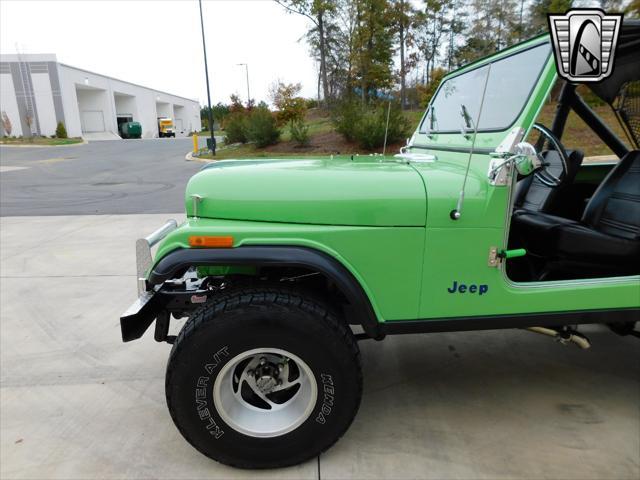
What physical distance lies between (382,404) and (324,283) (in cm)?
84

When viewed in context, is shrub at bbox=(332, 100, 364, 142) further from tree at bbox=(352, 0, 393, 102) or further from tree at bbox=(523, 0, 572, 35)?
tree at bbox=(523, 0, 572, 35)

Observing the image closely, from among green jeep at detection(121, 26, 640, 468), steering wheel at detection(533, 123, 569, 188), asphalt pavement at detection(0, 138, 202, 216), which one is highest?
steering wheel at detection(533, 123, 569, 188)

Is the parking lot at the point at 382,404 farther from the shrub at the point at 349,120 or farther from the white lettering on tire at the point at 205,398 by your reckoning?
the shrub at the point at 349,120

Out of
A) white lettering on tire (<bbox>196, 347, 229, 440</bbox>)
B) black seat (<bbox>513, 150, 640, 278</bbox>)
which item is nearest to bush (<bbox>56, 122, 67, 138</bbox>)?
white lettering on tire (<bbox>196, 347, 229, 440</bbox>)

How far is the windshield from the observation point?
2115 mm

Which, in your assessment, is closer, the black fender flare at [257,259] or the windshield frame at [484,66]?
the black fender flare at [257,259]

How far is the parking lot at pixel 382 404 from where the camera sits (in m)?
2.00

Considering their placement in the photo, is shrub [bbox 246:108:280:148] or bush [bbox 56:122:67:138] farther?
bush [bbox 56:122:67:138]

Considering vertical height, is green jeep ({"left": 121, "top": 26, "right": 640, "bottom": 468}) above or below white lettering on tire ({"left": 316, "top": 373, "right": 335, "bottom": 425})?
above

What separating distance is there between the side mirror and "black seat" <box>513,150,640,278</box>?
808 millimetres

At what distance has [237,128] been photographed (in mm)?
22375

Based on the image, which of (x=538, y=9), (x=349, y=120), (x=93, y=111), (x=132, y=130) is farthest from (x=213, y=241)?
(x=93, y=111)

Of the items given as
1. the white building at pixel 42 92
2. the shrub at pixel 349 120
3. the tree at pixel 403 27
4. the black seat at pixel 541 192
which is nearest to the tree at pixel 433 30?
the tree at pixel 403 27

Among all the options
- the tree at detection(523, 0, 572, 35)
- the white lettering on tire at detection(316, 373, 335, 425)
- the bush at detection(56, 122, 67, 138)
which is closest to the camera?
the white lettering on tire at detection(316, 373, 335, 425)
